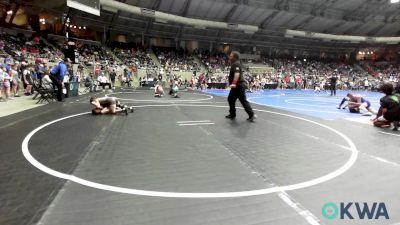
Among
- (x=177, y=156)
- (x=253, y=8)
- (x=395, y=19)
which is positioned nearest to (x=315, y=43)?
(x=395, y=19)

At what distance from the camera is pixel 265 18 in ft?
126

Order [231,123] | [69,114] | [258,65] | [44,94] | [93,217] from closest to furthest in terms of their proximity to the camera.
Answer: [93,217] → [231,123] → [69,114] → [44,94] → [258,65]

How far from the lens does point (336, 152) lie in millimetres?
5238

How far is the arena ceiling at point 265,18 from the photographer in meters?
32.4

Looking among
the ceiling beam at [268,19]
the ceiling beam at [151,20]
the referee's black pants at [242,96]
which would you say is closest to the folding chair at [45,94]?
the referee's black pants at [242,96]

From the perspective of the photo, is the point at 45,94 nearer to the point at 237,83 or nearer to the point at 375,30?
the point at 237,83

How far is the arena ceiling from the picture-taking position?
32438 millimetres

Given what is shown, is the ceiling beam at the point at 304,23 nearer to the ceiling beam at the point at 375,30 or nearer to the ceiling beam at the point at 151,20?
the ceiling beam at the point at 375,30

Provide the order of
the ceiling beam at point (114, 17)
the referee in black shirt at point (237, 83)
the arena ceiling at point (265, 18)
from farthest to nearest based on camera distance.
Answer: the arena ceiling at point (265, 18) < the ceiling beam at point (114, 17) < the referee in black shirt at point (237, 83)

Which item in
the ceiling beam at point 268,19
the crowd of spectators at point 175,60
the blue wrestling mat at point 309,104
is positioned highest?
the ceiling beam at point 268,19

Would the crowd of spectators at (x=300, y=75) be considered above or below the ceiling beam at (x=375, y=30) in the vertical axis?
below

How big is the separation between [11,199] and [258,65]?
41859 mm

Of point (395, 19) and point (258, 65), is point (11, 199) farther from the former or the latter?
point (395, 19)

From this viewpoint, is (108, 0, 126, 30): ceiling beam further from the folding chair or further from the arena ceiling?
the folding chair
